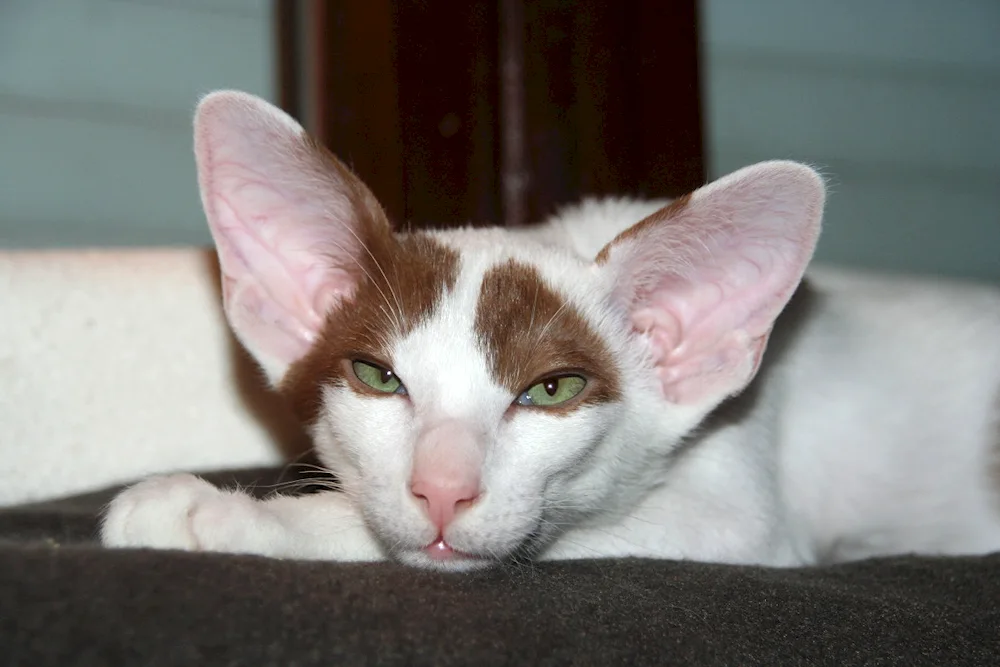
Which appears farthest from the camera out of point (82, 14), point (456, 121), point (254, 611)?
point (82, 14)

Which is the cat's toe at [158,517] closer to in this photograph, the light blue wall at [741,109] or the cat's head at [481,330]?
the cat's head at [481,330]

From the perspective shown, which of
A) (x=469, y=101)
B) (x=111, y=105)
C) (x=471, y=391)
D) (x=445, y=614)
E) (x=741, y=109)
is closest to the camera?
(x=445, y=614)

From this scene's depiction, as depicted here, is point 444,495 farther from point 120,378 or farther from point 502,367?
point 120,378

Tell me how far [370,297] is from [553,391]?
0.92ft

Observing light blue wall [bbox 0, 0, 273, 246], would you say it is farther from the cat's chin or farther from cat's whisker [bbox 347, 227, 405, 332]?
the cat's chin

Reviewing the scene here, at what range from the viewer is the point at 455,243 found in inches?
55.1

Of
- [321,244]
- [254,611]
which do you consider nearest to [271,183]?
[321,244]

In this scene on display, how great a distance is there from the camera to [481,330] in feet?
3.92

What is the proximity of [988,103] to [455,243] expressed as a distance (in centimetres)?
321

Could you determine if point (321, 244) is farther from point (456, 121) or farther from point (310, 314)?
point (456, 121)

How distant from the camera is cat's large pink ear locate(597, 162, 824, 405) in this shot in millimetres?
1243

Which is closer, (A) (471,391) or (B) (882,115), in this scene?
(A) (471,391)

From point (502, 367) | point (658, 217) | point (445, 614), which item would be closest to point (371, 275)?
point (502, 367)

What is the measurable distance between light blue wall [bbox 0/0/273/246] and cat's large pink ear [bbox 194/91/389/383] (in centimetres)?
181
